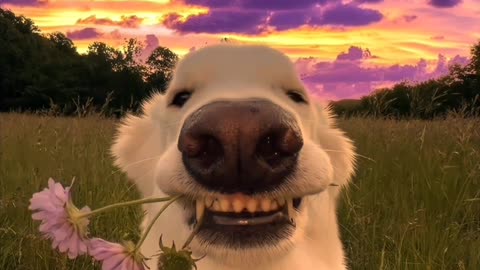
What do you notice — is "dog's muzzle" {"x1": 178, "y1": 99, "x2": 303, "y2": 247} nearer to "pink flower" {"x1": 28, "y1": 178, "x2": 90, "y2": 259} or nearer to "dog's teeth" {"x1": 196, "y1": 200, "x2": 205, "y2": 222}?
"dog's teeth" {"x1": 196, "y1": 200, "x2": 205, "y2": 222}

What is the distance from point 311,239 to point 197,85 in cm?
69

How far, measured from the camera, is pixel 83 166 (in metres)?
6.20

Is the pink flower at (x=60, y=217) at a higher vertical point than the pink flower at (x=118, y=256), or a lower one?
higher

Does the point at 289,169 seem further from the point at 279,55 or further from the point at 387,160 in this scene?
the point at 387,160

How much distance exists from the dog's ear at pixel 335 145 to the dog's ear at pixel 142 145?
0.66 m

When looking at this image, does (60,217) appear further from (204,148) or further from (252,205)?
(252,205)

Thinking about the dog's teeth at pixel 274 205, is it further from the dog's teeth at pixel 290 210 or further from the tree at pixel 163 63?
the tree at pixel 163 63

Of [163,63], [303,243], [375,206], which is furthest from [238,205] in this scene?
[163,63]

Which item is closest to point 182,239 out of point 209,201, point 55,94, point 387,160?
point 209,201

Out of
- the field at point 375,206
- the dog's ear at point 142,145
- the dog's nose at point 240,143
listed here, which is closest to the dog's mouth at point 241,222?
the dog's nose at point 240,143

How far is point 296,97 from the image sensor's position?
2629 mm

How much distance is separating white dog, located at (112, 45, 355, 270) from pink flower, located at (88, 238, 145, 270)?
1.21 ft

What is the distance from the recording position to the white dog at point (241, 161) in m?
1.78

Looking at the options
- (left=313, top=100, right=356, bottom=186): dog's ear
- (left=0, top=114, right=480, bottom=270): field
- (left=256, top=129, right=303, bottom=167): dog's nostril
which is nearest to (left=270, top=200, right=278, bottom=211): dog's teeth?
(left=256, top=129, right=303, bottom=167): dog's nostril
